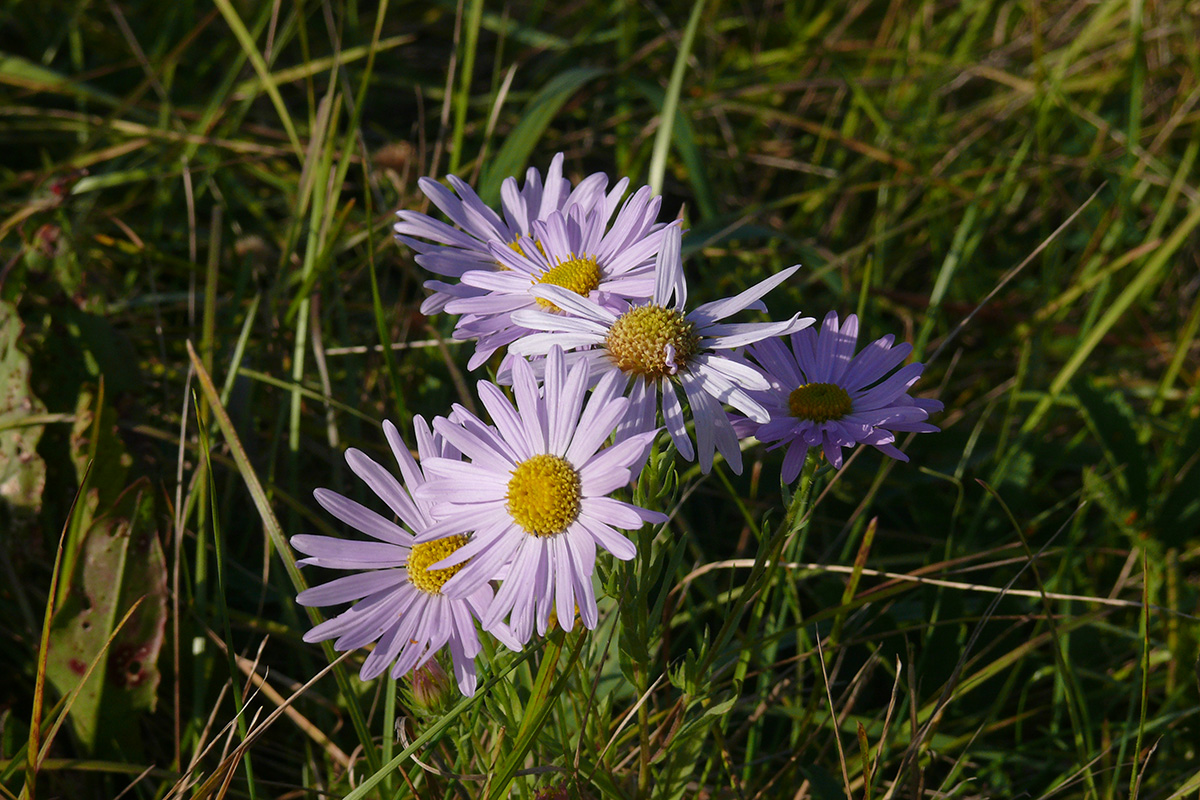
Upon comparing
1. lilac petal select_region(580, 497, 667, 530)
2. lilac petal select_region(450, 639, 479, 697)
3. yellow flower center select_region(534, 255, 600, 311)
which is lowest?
lilac petal select_region(450, 639, 479, 697)

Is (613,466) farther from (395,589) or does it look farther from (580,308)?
(395,589)

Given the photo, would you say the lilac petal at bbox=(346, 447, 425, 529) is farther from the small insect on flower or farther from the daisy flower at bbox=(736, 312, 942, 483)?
the daisy flower at bbox=(736, 312, 942, 483)

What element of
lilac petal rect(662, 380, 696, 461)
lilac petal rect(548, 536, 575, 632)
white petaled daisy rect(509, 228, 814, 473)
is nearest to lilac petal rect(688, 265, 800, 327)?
white petaled daisy rect(509, 228, 814, 473)

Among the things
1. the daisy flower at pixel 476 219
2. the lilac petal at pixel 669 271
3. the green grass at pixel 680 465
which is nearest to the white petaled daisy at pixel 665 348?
the lilac petal at pixel 669 271

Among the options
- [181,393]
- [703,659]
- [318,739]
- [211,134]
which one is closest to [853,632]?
[703,659]

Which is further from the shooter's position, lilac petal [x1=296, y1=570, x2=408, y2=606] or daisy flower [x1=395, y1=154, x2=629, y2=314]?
daisy flower [x1=395, y1=154, x2=629, y2=314]

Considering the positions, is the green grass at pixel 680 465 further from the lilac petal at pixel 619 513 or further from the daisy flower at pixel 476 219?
the daisy flower at pixel 476 219

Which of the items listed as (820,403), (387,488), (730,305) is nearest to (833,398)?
(820,403)
